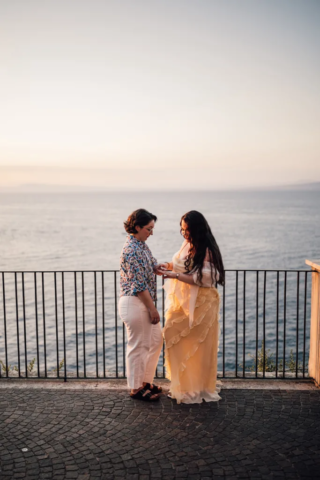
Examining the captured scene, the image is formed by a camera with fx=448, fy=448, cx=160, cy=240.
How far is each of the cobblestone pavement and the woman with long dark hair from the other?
230 mm

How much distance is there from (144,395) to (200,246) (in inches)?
68.7

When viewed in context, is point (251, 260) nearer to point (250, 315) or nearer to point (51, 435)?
point (250, 315)

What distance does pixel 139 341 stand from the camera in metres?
4.89

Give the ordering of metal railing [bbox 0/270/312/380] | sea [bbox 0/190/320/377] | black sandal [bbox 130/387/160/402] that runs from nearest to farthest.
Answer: black sandal [bbox 130/387/160/402] → sea [bbox 0/190/320/377] → metal railing [bbox 0/270/312/380]

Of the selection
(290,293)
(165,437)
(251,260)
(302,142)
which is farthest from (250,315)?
(302,142)

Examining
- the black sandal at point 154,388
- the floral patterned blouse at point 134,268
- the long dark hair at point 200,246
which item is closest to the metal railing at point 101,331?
the black sandal at point 154,388

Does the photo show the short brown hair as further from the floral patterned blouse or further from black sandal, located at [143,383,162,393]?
black sandal, located at [143,383,162,393]

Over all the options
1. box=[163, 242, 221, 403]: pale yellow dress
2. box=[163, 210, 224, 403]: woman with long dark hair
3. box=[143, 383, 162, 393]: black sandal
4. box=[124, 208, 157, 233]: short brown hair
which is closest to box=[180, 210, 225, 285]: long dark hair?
box=[163, 210, 224, 403]: woman with long dark hair

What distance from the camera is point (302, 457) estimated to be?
374cm

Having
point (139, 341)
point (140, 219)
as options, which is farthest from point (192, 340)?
point (140, 219)

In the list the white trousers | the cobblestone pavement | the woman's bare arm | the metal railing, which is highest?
→ the woman's bare arm

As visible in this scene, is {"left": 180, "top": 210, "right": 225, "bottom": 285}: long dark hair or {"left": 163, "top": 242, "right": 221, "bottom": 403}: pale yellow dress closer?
{"left": 180, "top": 210, "right": 225, "bottom": 285}: long dark hair

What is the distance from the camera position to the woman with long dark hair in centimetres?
480

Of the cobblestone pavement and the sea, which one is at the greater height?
the cobblestone pavement
